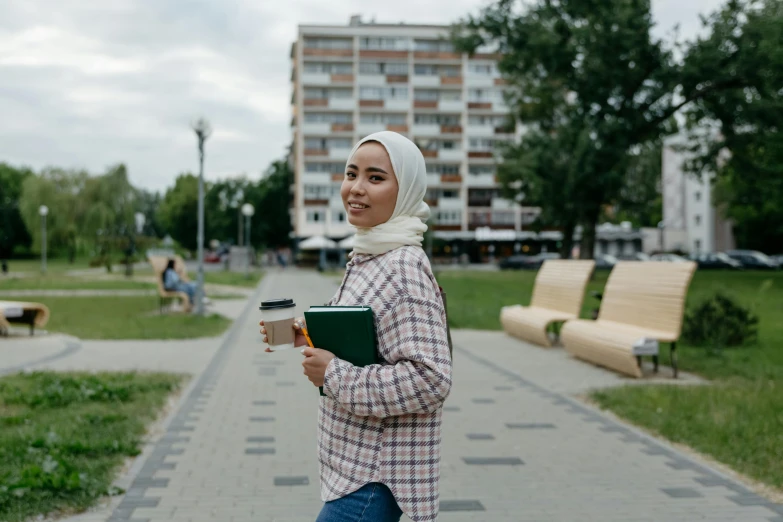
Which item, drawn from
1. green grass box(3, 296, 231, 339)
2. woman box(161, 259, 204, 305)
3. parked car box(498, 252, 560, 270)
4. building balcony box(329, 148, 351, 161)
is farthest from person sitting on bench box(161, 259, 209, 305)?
building balcony box(329, 148, 351, 161)

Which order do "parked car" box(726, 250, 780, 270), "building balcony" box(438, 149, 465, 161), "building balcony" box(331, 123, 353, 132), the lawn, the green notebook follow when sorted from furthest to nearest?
"building balcony" box(438, 149, 465, 161) < "building balcony" box(331, 123, 353, 132) < "parked car" box(726, 250, 780, 270) < the lawn < the green notebook

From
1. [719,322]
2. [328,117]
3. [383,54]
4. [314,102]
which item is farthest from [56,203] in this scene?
[719,322]

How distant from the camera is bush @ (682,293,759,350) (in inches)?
469

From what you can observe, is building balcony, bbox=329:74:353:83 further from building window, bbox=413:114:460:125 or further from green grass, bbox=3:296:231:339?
green grass, bbox=3:296:231:339

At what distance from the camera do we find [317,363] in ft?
7.12

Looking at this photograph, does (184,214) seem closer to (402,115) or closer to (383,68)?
Answer: (402,115)

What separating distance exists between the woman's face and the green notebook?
30 cm

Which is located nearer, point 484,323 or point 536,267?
point 484,323

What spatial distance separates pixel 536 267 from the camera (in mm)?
63812

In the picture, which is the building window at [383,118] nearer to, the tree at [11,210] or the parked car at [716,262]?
the tree at [11,210]

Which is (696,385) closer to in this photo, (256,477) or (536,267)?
(256,477)

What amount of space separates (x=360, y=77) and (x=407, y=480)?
84868 mm

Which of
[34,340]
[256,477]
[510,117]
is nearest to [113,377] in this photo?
[256,477]

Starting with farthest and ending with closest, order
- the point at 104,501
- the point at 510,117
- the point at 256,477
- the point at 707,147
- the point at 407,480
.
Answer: the point at 510,117 < the point at 707,147 < the point at 256,477 < the point at 104,501 < the point at 407,480
